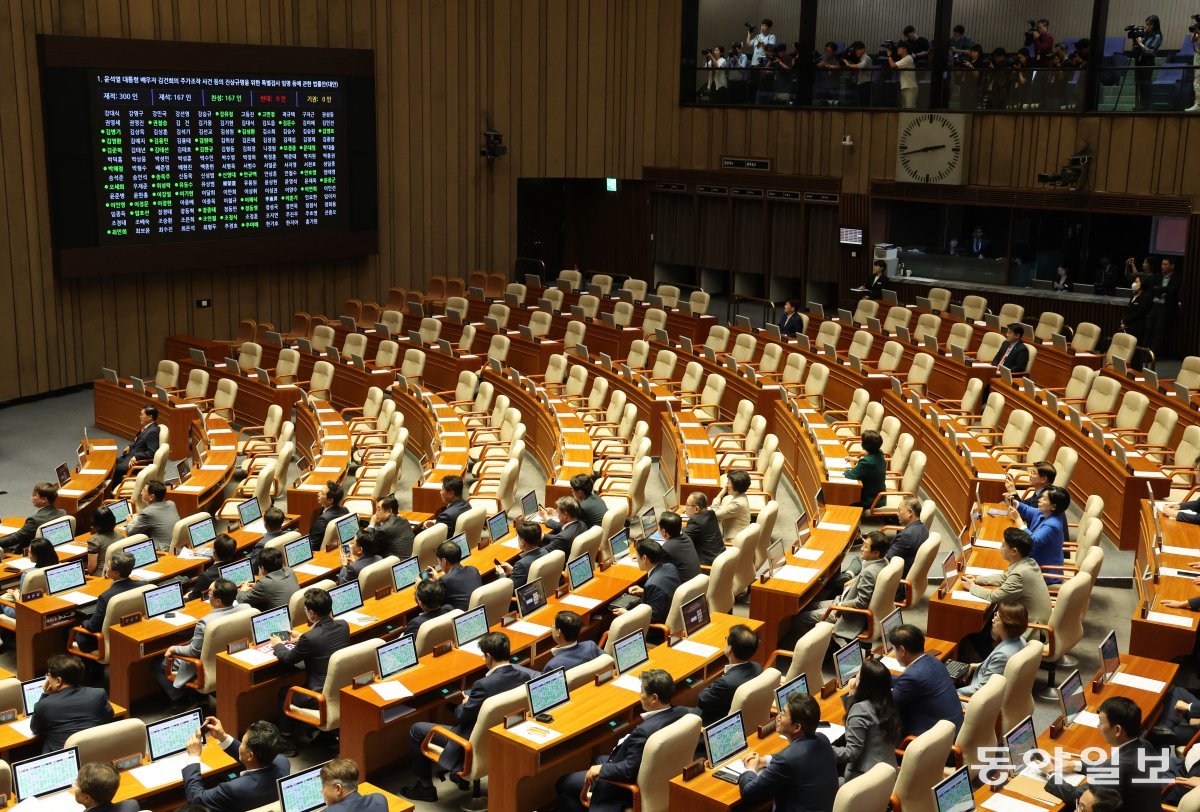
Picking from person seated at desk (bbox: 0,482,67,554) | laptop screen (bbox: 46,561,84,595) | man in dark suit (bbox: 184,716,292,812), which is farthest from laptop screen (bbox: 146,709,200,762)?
person seated at desk (bbox: 0,482,67,554)

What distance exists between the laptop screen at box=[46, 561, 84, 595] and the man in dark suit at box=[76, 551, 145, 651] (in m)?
0.44

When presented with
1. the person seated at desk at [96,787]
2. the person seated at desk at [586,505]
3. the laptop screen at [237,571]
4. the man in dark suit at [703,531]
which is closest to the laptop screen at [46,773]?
the person seated at desk at [96,787]

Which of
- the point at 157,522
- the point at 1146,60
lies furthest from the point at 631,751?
the point at 1146,60

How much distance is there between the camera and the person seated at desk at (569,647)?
7.14 m

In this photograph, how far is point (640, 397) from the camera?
46.0 feet

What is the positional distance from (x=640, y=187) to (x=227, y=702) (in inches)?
696

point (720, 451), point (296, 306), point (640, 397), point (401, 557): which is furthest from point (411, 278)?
point (401, 557)

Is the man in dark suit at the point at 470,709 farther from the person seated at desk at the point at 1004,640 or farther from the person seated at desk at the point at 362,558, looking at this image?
the person seated at desk at the point at 1004,640

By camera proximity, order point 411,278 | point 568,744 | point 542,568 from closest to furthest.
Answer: point 568,744 → point 542,568 → point 411,278

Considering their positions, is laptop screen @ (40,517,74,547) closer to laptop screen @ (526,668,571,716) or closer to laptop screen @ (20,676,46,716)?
laptop screen @ (20,676,46,716)

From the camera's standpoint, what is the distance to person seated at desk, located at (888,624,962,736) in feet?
21.2

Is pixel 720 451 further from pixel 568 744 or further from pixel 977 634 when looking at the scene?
pixel 568 744

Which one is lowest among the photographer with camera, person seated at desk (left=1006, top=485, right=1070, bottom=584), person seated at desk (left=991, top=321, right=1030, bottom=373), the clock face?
person seated at desk (left=1006, top=485, right=1070, bottom=584)

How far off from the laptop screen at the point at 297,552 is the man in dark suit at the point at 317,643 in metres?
1.74
